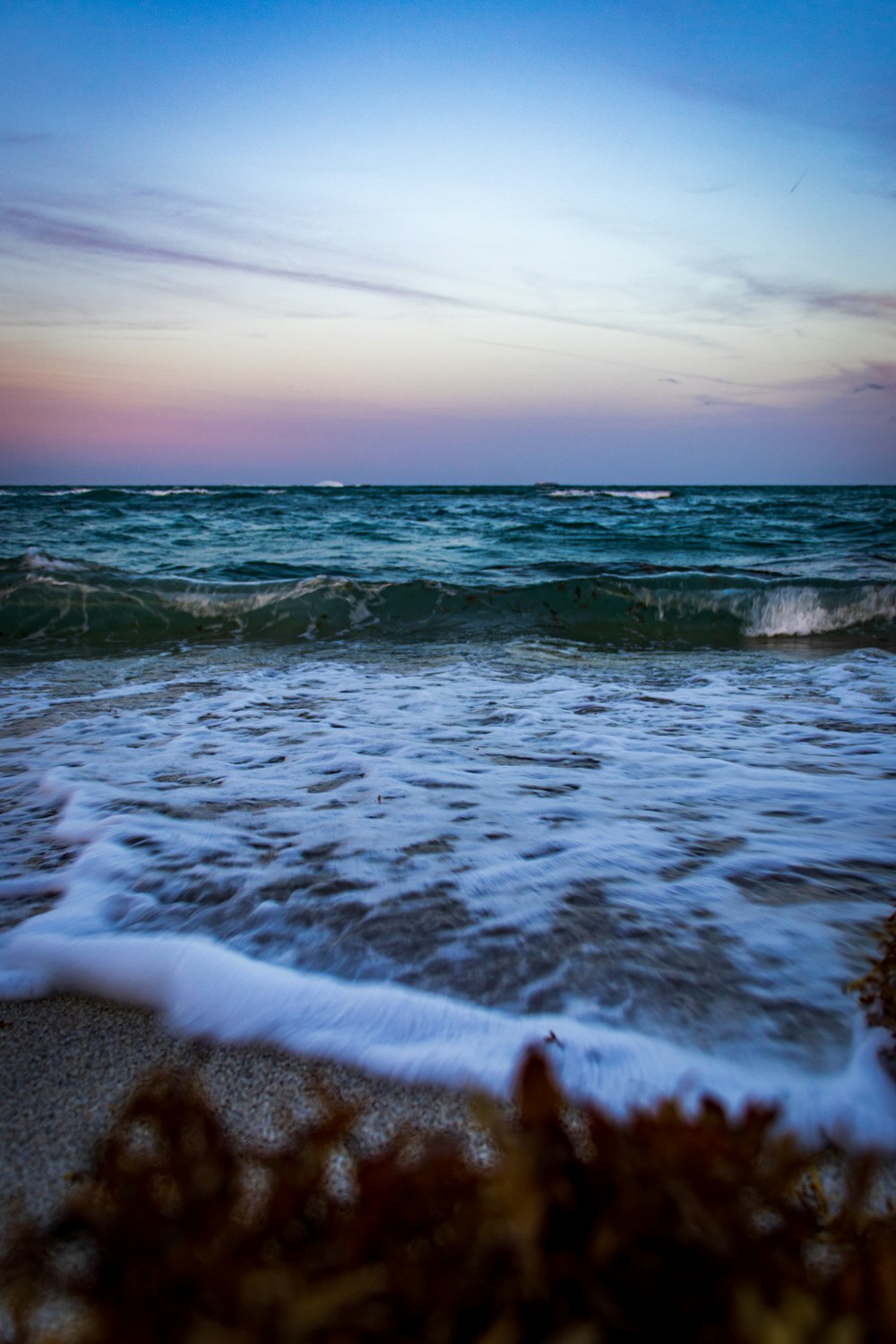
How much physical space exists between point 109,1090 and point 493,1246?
103cm

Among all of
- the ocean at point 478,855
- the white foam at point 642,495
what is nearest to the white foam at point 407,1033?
the ocean at point 478,855

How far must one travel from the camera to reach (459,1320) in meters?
0.64

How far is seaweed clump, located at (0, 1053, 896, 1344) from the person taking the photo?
622mm

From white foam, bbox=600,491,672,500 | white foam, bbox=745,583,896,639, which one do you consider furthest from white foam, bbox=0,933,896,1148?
white foam, bbox=600,491,672,500

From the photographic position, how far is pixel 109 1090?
144cm

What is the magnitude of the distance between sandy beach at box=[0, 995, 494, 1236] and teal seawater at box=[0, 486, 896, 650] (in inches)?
242

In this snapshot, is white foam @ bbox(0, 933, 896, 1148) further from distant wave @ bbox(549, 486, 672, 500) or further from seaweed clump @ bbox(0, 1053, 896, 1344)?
distant wave @ bbox(549, 486, 672, 500)

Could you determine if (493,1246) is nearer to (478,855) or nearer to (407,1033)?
(407,1033)

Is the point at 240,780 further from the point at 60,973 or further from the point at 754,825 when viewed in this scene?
the point at 754,825

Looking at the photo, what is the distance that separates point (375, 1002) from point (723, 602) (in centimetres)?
824

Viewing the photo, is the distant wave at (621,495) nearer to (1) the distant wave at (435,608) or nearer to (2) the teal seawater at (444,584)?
(2) the teal seawater at (444,584)

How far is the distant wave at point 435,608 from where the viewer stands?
8.25 m

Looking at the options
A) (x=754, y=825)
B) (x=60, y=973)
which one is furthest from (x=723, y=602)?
(x=60, y=973)

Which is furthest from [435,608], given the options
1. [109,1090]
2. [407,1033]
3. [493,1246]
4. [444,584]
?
[493,1246]
